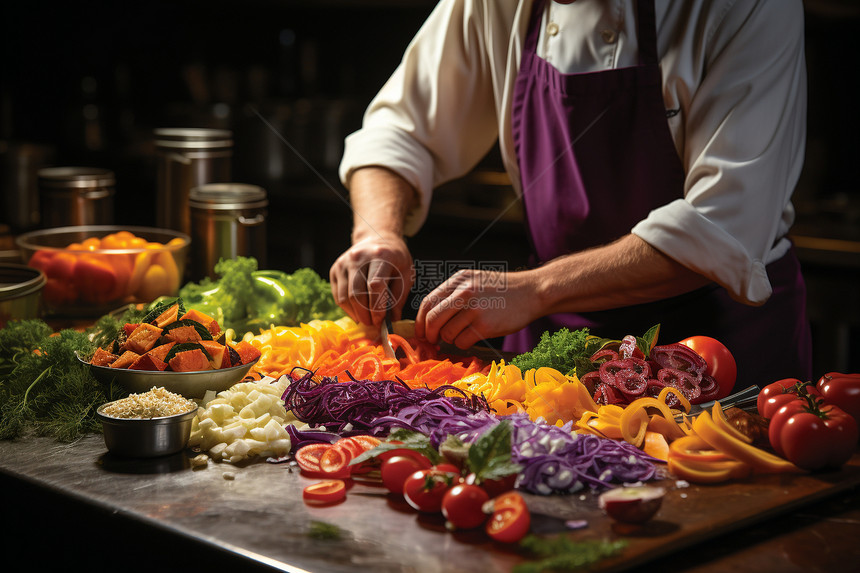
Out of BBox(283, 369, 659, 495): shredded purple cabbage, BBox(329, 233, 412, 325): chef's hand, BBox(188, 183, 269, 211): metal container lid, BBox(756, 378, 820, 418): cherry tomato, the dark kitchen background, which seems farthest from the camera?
the dark kitchen background

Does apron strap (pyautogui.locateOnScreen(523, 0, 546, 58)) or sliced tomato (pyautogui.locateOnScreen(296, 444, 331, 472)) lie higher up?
apron strap (pyautogui.locateOnScreen(523, 0, 546, 58))

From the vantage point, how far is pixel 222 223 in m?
2.55

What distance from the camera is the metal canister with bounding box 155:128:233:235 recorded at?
2.90m

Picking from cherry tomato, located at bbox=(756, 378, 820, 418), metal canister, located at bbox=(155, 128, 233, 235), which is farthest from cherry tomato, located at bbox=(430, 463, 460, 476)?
metal canister, located at bbox=(155, 128, 233, 235)

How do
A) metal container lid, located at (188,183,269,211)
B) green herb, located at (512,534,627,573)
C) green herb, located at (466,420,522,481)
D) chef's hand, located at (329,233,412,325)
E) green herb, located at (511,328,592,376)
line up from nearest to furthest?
green herb, located at (512,534,627,573) < green herb, located at (466,420,522,481) < green herb, located at (511,328,592,376) < chef's hand, located at (329,233,412,325) < metal container lid, located at (188,183,269,211)

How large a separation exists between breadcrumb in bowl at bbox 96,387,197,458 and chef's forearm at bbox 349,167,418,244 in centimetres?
86

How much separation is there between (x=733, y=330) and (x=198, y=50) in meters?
4.62

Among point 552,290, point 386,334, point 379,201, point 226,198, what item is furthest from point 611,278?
point 226,198

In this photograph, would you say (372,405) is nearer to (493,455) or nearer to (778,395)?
(493,455)

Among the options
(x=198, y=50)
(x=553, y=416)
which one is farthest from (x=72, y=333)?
(x=198, y=50)

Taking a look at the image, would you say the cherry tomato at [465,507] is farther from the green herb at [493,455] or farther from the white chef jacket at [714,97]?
the white chef jacket at [714,97]

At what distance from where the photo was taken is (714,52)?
198cm

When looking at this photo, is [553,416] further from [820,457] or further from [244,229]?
[244,229]

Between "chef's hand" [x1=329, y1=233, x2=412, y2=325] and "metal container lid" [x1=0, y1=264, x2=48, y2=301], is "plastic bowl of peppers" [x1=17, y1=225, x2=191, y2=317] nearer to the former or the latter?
"metal container lid" [x1=0, y1=264, x2=48, y2=301]
